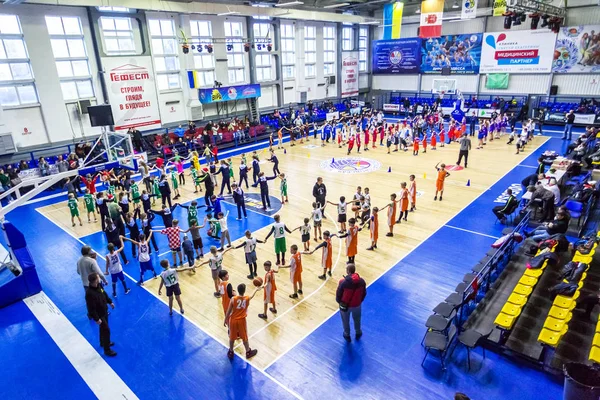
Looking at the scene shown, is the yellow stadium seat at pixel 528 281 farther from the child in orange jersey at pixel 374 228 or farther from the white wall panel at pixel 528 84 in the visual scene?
the white wall panel at pixel 528 84

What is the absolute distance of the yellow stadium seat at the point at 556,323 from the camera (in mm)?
6909

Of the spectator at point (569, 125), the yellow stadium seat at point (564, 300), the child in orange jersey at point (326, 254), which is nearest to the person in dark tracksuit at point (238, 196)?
the child in orange jersey at point (326, 254)

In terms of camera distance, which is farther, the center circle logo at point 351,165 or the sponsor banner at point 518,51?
the sponsor banner at point 518,51

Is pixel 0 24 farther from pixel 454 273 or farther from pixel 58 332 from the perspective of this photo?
pixel 454 273

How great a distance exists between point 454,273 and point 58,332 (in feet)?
30.7

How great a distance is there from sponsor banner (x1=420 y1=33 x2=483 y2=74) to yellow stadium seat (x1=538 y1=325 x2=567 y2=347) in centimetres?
→ 3010

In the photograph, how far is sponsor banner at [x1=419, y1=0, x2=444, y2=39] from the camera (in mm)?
18250

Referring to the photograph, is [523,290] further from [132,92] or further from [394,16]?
[132,92]

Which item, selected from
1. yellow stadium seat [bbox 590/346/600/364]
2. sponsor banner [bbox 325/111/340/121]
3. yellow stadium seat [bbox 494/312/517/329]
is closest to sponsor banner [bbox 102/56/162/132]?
sponsor banner [bbox 325/111/340/121]

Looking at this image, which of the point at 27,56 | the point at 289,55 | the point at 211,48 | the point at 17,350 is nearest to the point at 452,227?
the point at 17,350

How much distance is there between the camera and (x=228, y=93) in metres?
27.4

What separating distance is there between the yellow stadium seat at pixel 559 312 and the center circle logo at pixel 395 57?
33065 millimetres

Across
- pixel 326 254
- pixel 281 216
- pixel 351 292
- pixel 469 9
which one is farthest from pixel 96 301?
pixel 469 9

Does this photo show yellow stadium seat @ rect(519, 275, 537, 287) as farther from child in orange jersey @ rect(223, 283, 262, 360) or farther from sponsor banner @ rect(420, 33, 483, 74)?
sponsor banner @ rect(420, 33, 483, 74)
